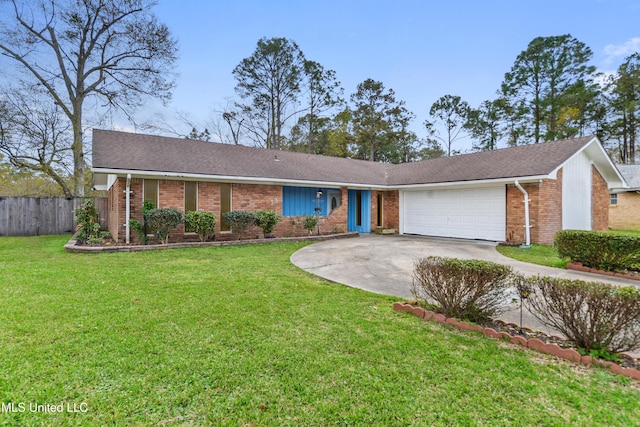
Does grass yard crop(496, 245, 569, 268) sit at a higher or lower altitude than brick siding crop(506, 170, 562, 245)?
lower

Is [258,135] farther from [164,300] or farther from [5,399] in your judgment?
[5,399]

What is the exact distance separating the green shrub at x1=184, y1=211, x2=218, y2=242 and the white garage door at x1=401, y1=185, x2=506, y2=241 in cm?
938

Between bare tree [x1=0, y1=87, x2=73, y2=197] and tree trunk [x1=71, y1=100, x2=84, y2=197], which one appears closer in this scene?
bare tree [x1=0, y1=87, x2=73, y2=197]

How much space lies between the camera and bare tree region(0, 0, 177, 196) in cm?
1659

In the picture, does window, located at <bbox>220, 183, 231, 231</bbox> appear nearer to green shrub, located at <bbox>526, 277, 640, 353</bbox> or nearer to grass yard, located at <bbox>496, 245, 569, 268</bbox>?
grass yard, located at <bbox>496, 245, 569, 268</bbox>

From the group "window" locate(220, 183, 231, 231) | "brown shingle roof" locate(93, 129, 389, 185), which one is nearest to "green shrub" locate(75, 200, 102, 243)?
"brown shingle roof" locate(93, 129, 389, 185)

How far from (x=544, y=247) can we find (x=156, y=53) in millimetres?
22829

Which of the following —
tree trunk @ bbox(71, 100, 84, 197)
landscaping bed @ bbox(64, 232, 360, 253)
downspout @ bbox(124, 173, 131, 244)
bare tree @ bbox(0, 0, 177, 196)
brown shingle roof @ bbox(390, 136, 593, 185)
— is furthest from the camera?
tree trunk @ bbox(71, 100, 84, 197)

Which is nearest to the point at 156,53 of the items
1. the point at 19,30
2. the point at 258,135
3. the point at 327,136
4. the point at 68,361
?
the point at 19,30

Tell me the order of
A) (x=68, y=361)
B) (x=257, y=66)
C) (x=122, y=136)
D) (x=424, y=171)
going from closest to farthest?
(x=68, y=361), (x=122, y=136), (x=424, y=171), (x=257, y=66)

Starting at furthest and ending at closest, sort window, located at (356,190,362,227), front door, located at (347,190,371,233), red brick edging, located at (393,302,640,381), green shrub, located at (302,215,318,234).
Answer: window, located at (356,190,362,227) → front door, located at (347,190,371,233) → green shrub, located at (302,215,318,234) → red brick edging, located at (393,302,640,381)

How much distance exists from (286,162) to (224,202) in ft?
13.9

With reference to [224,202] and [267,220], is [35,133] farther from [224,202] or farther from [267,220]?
[267,220]

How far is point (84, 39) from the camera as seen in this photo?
17.7m
